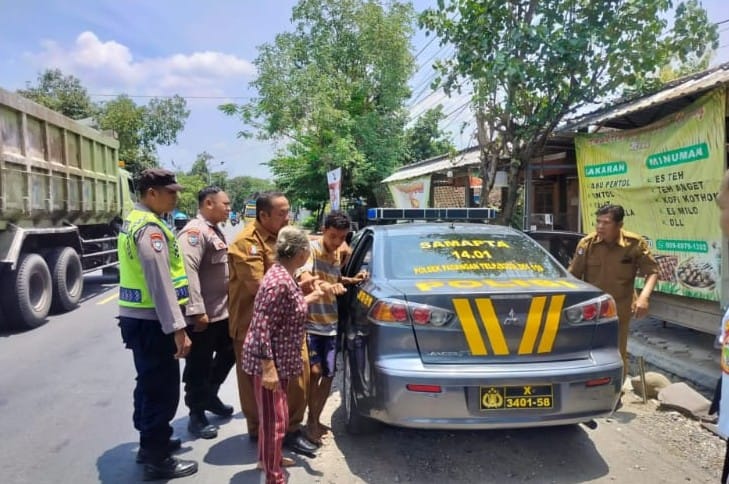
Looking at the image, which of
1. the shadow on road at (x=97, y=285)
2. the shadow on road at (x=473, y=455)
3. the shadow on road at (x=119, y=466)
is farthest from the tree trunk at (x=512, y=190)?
the shadow on road at (x=97, y=285)

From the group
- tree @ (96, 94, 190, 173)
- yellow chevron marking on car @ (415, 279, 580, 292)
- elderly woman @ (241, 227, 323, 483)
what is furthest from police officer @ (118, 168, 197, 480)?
tree @ (96, 94, 190, 173)

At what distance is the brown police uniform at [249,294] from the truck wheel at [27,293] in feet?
15.5

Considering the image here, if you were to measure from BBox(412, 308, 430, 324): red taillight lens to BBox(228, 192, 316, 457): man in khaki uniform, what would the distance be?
2.47ft

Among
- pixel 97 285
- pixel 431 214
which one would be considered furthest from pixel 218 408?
pixel 97 285

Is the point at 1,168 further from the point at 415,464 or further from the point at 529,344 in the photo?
the point at 529,344

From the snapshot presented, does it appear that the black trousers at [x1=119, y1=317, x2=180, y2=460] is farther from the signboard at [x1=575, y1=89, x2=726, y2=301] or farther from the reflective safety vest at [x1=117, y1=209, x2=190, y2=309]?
the signboard at [x1=575, y1=89, x2=726, y2=301]

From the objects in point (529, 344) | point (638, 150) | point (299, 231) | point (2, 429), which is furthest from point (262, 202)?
point (638, 150)

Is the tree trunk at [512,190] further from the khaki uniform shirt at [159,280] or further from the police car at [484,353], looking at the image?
the khaki uniform shirt at [159,280]

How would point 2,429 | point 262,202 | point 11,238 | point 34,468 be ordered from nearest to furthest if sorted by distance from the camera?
point 34,468
point 262,202
point 2,429
point 11,238

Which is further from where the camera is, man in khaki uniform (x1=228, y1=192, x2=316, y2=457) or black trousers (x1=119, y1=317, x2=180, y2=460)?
man in khaki uniform (x1=228, y1=192, x2=316, y2=457)

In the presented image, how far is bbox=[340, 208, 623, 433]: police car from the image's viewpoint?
2.88 meters

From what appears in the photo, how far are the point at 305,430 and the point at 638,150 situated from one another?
4.97m

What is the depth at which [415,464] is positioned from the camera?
3.25 meters

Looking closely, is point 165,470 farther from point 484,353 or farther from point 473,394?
point 484,353
